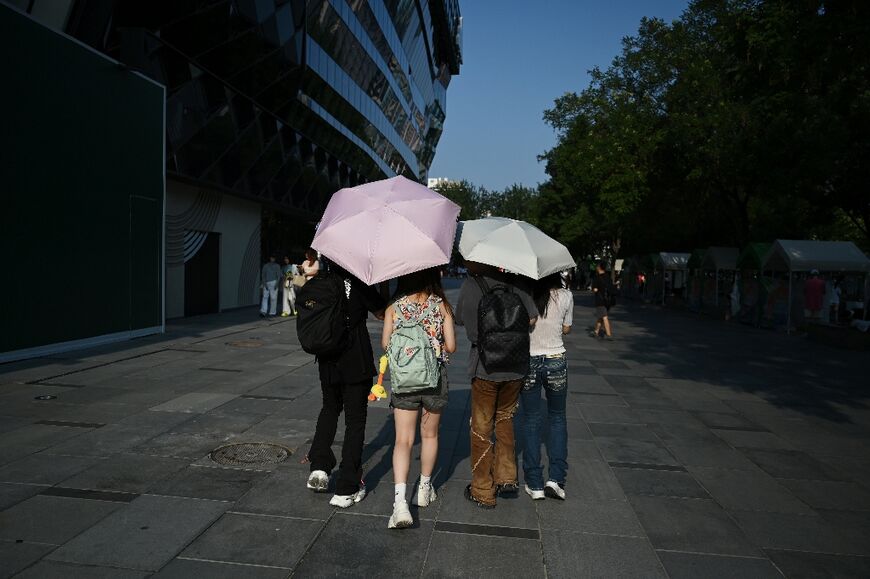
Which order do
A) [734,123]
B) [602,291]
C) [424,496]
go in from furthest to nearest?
[734,123] < [602,291] < [424,496]

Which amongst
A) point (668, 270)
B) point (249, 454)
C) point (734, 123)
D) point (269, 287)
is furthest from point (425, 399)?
point (668, 270)

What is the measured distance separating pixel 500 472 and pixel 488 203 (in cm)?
7998

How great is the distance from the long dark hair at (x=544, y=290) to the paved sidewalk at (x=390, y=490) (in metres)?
1.34

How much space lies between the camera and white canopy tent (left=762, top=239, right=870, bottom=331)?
19109mm

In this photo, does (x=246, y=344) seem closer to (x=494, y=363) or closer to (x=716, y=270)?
(x=494, y=363)

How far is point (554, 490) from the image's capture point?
468cm

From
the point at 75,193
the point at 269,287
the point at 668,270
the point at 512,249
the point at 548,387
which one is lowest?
the point at 548,387

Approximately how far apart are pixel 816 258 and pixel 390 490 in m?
18.5

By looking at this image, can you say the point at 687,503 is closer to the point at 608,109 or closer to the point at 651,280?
the point at 608,109

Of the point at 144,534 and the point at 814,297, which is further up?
the point at 814,297

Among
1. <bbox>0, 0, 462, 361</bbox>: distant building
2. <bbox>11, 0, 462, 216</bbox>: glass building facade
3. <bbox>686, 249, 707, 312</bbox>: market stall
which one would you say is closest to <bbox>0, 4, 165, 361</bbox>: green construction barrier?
<bbox>0, 0, 462, 361</bbox>: distant building

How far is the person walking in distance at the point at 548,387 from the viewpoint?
15.2 feet

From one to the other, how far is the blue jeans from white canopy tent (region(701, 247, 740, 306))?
894 inches

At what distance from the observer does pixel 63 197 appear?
35.2 feet
